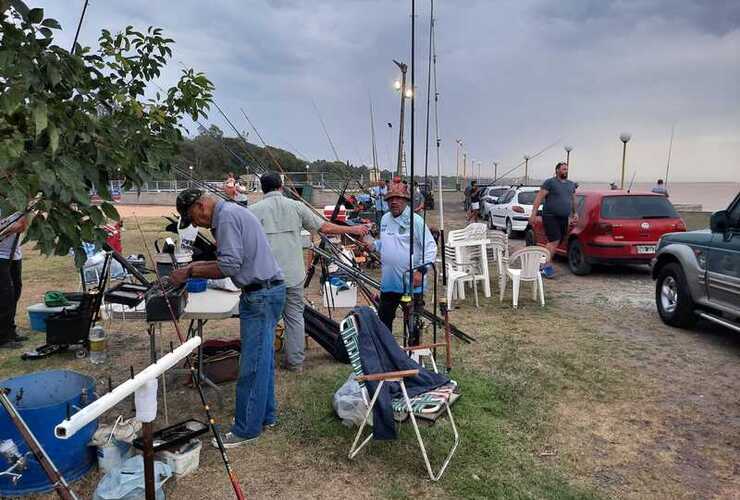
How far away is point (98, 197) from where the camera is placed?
201 centimetres

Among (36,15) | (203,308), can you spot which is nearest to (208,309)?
(203,308)

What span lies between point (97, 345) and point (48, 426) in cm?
239

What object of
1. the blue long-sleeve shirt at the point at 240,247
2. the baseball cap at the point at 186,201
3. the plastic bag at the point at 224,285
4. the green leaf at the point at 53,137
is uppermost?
the green leaf at the point at 53,137

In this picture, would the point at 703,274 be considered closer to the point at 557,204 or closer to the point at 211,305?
the point at 557,204

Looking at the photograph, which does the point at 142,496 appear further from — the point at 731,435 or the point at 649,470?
the point at 731,435

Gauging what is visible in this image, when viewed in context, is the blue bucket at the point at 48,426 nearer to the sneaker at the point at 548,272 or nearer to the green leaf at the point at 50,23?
the green leaf at the point at 50,23

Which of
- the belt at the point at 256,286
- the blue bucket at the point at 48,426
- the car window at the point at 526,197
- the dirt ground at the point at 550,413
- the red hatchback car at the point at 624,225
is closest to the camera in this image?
the blue bucket at the point at 48,426

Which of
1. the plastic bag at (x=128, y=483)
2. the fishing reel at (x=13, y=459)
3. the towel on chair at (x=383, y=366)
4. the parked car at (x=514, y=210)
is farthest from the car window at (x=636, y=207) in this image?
the fishing reel at (x=13, y=459)

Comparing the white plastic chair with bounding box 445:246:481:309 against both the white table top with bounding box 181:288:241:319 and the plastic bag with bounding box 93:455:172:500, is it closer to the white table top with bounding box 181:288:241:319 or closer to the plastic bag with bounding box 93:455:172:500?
the white table top with bounding box 181:288:241:319

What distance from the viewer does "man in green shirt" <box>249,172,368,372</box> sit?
4.53m

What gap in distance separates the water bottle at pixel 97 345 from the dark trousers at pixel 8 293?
111 cm

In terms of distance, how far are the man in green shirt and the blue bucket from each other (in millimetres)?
1786

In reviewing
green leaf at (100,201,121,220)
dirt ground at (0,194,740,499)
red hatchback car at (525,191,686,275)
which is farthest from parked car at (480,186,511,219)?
green leaf at (100,201,121,220)

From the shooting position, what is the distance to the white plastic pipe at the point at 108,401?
152 cm
